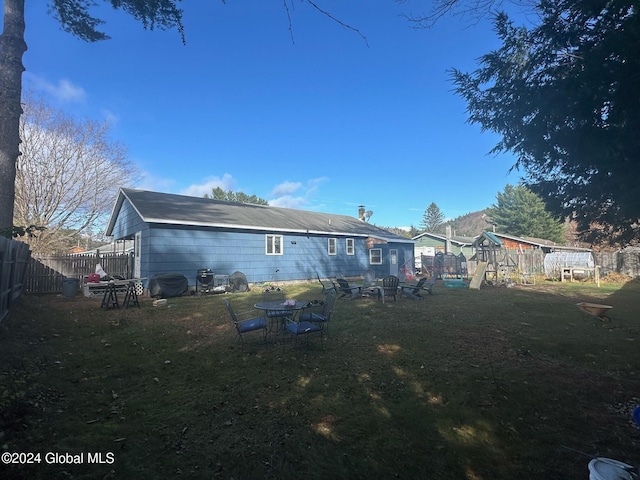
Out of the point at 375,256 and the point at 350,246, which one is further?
the point at 375,256


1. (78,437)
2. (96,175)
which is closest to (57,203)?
(96,175)

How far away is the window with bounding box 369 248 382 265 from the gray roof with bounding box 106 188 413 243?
1.03 m

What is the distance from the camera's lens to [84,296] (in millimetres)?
12625

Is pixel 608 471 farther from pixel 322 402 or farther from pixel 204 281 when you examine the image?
pixel 204 281

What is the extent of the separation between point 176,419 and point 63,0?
40.4ft

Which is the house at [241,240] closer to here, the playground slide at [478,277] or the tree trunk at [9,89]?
the tree trunk at [9,89]

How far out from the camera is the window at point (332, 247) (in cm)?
1984

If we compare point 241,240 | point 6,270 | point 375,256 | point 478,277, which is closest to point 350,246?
point 375,256

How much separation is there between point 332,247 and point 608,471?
18.1 m

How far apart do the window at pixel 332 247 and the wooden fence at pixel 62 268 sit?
426 inches

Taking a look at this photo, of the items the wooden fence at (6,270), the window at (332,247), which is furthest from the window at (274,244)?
the wooden fence at (6,270)

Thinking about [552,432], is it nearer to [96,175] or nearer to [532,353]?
[532,353]

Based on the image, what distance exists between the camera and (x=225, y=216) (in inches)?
653

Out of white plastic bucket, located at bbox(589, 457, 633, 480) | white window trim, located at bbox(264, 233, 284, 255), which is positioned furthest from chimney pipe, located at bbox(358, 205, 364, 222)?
white plastic bucket, located at bbox(589, 457, 633, 480)
